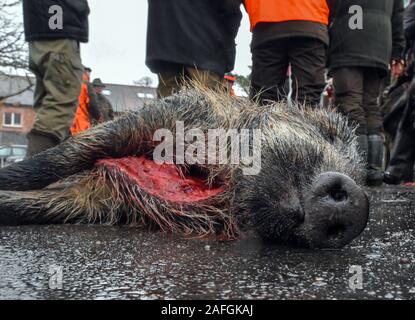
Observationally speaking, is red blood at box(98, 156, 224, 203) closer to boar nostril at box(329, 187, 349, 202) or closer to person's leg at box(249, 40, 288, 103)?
boar nostril at box(329, 187, 349, 202)

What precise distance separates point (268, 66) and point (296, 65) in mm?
274

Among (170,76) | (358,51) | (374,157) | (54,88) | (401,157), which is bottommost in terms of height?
(401,157)

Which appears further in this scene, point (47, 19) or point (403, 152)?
point (403, 152)

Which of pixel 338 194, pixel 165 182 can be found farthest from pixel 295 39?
pixel 338 194

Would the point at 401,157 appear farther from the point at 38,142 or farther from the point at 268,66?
A: the point at 38,142

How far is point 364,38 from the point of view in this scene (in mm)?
5105

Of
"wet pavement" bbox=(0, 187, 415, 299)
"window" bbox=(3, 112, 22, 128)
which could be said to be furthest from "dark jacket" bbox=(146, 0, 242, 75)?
"window" bbox=(3, 112, 22, 128)

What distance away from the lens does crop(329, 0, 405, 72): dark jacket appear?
5.09 m

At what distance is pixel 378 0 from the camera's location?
17.1 feet

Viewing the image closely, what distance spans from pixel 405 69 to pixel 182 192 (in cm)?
560

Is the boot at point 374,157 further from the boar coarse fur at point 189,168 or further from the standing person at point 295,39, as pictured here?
the boar coarse fur at point 189,168

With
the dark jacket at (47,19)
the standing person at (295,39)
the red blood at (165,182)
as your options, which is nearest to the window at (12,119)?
the dark jacket at (47,19)

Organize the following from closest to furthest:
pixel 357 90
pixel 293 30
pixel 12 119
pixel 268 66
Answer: pixel 293 30 → pixel 268 66 → pixel 357 90 → pixel 12 119
